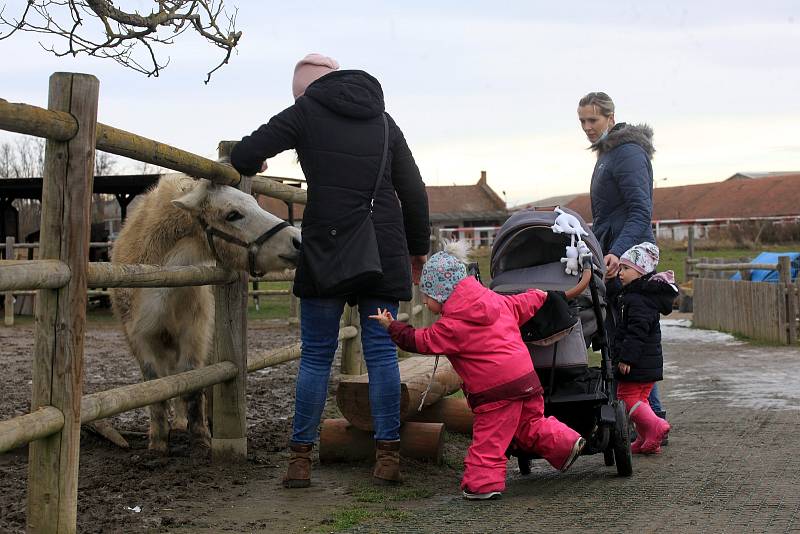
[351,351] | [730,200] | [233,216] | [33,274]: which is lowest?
[351,351]

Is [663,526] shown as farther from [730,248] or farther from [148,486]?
[730,248]

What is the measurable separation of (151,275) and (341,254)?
2.71 ft

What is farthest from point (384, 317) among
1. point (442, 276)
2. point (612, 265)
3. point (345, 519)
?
point (612, 265)

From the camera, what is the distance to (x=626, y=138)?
5871 mm

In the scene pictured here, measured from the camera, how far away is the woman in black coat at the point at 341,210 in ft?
14.8

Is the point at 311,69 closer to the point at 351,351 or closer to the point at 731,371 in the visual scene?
the point at 351,351

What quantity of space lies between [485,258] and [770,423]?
88.2 feet

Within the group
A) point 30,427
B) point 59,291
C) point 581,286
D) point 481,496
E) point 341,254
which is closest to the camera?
point 30,427

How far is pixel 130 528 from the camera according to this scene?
384 centimetres

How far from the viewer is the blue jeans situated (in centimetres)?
469

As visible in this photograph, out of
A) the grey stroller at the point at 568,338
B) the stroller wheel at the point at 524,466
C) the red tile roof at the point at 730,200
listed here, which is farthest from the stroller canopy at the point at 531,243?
the red tile roof at the point at 730,200

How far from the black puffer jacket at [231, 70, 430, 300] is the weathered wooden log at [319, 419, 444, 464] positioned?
88 cm

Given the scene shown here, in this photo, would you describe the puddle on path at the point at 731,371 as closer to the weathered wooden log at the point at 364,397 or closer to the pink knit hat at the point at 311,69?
the weathered wooden log at the point at 364,397

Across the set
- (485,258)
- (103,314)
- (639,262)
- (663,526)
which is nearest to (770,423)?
(639,262)
